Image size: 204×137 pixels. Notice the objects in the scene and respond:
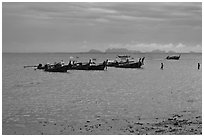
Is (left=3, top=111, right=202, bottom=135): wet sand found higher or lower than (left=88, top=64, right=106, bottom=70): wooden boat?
lower

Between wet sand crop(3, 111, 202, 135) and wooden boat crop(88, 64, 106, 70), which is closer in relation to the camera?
wet sand crop(3, 111, 202, 135)

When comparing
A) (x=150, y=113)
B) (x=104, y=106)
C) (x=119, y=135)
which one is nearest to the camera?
(x=119, y=135)

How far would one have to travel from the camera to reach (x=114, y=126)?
16.0 metres

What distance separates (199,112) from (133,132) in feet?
20.8

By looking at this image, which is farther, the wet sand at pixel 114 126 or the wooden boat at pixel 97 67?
the wooden boat at pixel 97 67

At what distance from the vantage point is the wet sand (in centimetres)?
1477

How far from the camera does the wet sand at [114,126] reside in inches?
581

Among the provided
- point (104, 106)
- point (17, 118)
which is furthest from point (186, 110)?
point (17, 118)

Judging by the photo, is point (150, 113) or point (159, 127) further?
point (150, 113)

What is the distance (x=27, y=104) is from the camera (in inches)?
Answer: 918

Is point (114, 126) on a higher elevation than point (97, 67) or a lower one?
lower

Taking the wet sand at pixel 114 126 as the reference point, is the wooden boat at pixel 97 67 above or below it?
above

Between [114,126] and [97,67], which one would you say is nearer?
[114,126]

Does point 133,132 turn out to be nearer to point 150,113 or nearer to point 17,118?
point 150,113
